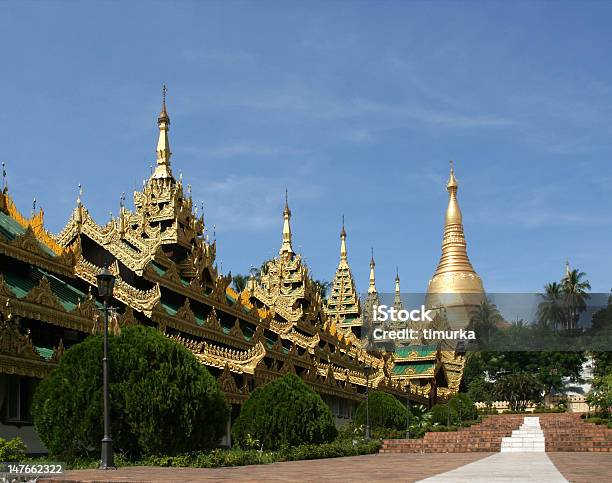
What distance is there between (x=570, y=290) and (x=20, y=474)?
10073 centimetres

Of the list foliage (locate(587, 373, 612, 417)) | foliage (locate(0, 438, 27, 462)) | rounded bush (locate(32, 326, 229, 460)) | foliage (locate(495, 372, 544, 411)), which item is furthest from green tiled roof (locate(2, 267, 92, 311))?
foliage (locate(495, 372, 544, 411))

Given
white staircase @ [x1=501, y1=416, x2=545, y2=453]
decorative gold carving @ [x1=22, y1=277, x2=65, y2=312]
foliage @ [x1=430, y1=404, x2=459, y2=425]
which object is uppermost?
decorative gold carving @ [x1=22, y1=277, x2=65, y2=312]

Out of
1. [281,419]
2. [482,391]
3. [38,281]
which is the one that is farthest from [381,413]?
[482,391]

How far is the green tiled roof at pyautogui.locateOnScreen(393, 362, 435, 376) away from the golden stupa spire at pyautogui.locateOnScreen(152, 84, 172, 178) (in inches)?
1545

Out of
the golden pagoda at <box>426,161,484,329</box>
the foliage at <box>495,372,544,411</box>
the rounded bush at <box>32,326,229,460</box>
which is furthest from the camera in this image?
the golden pagoda at <box>426,161,484,329</box>

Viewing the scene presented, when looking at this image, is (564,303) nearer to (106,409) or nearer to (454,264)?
(454,264)

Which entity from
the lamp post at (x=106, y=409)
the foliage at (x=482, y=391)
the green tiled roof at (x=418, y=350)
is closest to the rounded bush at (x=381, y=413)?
the lamp post at (x=106, y=409)

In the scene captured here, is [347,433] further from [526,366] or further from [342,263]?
[526,366]

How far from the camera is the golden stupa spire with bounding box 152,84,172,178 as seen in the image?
1775 inches

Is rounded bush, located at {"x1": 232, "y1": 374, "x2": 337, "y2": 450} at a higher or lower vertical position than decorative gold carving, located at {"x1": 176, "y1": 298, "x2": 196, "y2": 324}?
lower

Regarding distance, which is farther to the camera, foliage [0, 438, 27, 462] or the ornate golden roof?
the ornate golden roof

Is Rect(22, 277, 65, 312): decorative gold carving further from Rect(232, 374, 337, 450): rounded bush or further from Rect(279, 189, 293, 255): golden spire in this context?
Rect(279, 189, 293, 255): golden spire

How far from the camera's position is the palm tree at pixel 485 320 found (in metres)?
102

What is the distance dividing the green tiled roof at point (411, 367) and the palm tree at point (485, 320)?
68.4 ft
